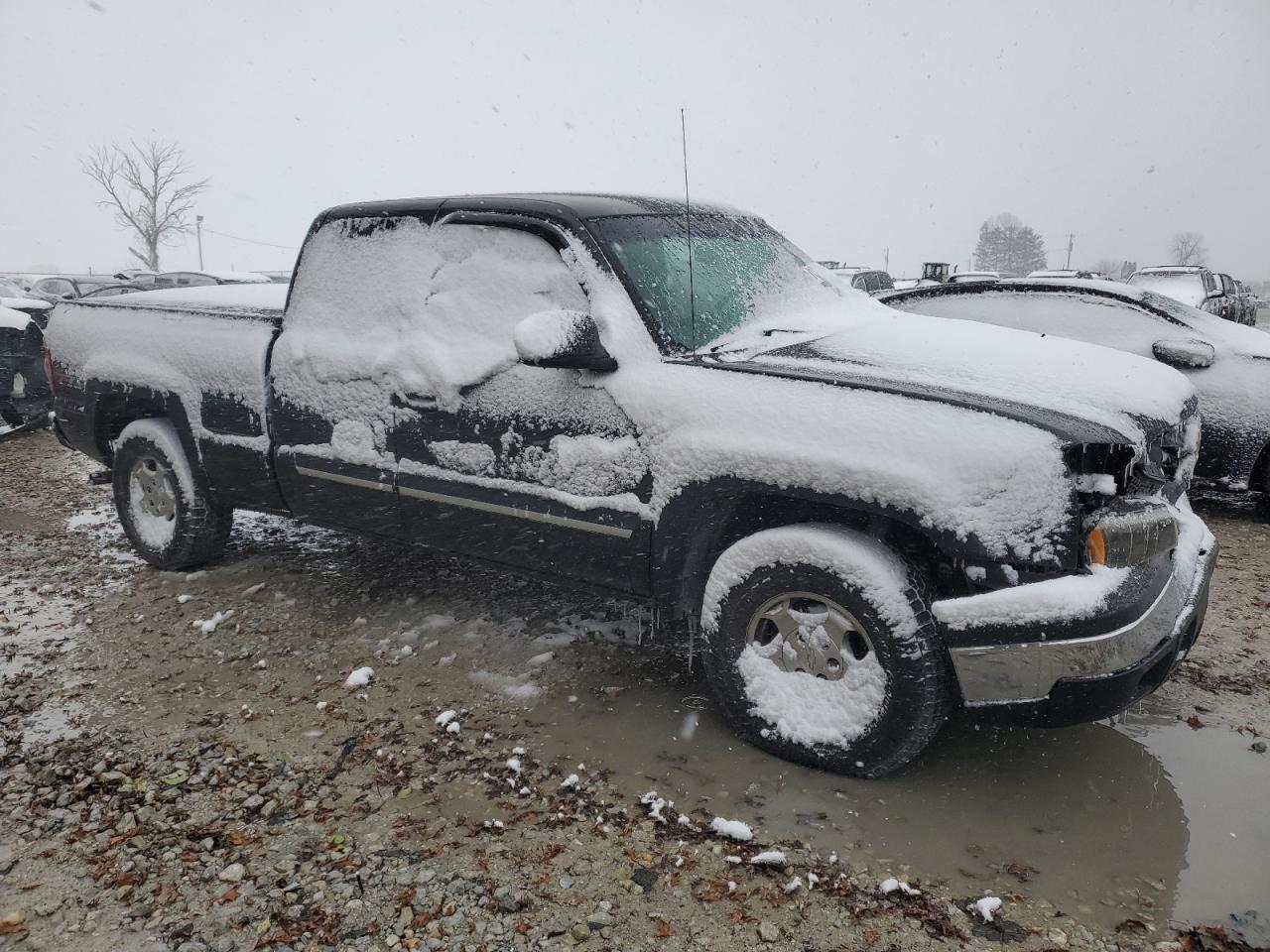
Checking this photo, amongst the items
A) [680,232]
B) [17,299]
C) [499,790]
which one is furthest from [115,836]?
[17,299]

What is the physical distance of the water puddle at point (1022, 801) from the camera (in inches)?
95.0

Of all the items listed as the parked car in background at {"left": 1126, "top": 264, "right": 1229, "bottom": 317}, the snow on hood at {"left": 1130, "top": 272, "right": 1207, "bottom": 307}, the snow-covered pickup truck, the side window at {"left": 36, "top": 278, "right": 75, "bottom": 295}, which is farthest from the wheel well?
the snow on hood at {"left": 1130, "top": 272, "right": 1207, "bottom": 307}

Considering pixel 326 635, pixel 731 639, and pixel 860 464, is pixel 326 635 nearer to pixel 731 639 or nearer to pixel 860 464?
pixel 731 639

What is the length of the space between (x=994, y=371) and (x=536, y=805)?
201 cm

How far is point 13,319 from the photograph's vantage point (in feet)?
28.2

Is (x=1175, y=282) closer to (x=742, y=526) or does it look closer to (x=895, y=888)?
(x=742, y=526)

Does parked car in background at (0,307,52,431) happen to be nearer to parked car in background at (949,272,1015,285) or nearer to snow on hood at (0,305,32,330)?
snow on hood at (0,305,32,330)

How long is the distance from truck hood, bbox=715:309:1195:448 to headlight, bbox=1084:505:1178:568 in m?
0.21

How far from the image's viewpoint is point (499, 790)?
2.82 metres

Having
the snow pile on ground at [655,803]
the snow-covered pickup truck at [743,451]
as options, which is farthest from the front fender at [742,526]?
the snow pile on ground at [655,803]

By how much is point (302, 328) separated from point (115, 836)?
2201 millimetres

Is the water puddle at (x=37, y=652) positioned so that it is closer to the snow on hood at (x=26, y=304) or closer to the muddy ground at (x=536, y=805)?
the muddy ground at (x=536, y=805)

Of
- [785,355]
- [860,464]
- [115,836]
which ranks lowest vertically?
[115,836]

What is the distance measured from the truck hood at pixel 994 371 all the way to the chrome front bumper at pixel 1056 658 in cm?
52
